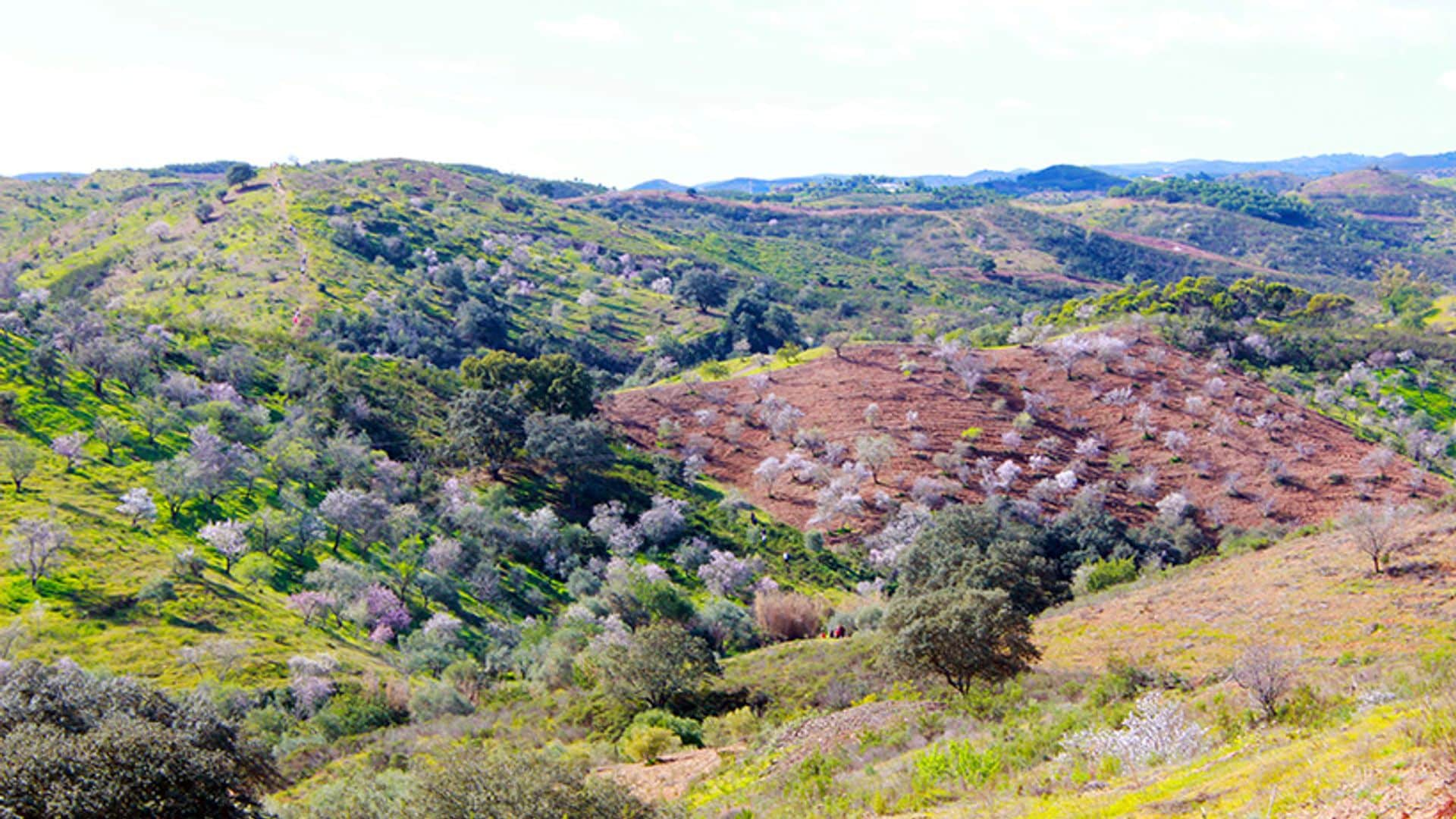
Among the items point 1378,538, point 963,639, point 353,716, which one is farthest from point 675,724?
point 1378,538

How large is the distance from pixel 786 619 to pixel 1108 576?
1347 centimetres

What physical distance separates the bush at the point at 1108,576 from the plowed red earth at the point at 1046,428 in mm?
14545

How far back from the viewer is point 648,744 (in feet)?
77.1

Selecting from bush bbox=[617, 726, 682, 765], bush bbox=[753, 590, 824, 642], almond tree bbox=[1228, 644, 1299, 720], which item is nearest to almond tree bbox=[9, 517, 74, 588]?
bush bbox=[617, 726, 682, 765]

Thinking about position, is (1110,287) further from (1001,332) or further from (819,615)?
(819,615)

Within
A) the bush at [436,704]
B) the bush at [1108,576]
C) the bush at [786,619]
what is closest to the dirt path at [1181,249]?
the bush at [1108,576]

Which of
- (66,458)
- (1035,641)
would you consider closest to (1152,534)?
(1035,641)

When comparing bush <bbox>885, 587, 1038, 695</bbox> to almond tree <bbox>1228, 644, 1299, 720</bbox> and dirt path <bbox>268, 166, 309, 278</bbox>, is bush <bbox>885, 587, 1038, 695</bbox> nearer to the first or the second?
almond tree <bbox>1228, 644, 1299, 720</bbox>

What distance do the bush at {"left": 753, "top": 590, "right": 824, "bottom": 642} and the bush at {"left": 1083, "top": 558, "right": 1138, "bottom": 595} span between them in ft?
37.3

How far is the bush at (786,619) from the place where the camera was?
40156 mm

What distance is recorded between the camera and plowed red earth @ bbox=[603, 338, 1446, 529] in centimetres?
5344

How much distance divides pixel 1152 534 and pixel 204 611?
43785mm

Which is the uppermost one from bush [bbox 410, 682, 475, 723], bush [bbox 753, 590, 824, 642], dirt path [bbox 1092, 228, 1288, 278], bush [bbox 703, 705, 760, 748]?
dirt path [bbox 1092, 228, 1288, 278]

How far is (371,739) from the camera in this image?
27188 mm
